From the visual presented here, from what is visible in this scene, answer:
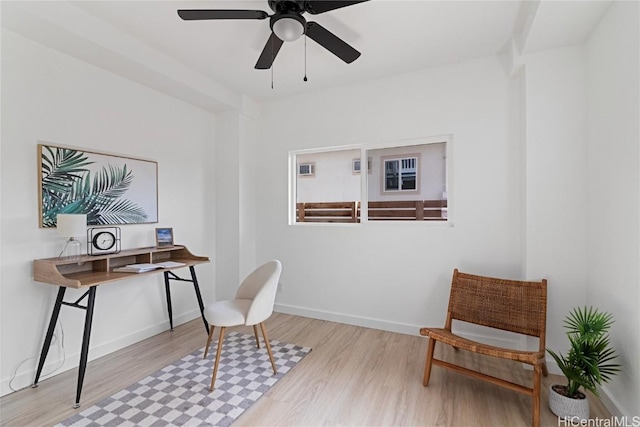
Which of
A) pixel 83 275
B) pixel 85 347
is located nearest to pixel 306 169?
pixel 83 275

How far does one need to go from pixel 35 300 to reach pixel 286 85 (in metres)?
2.88

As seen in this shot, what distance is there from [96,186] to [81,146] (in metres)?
0.33

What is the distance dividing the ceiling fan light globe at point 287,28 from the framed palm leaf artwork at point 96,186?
1.88 metres

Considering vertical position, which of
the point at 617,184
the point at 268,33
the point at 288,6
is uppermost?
the point at 268,33

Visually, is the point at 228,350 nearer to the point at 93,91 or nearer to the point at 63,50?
the point at 93,91

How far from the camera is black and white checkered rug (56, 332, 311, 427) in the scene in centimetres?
177

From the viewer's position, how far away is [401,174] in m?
3.16

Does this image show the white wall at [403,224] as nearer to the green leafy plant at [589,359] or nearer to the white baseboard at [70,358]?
the green leafy plant at [589,359]

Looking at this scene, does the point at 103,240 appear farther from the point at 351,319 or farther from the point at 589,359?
the point at 589,359

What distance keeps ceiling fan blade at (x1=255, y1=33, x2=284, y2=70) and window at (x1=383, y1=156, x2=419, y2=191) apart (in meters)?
1.60

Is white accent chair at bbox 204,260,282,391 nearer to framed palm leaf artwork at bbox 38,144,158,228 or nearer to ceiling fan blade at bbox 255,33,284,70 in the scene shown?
framed palm leaf artwork at bbox 38,144,158,228

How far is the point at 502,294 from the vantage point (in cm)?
228

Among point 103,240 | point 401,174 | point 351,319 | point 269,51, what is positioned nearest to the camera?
point 269,51

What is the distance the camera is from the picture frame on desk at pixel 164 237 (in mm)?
2953
